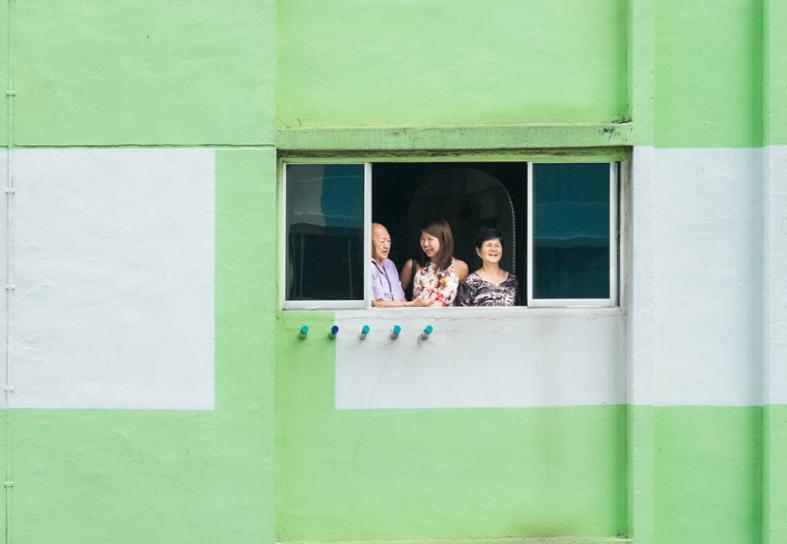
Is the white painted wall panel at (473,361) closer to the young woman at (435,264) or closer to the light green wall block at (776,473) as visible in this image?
the young woman at (435,264)

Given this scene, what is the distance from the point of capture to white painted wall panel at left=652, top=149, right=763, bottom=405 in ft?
26.9

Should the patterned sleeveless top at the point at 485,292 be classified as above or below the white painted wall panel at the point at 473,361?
above

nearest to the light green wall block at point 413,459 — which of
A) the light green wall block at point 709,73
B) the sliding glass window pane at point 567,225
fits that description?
the sliding glass window pane at point 567,225

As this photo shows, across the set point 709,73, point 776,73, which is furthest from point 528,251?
point 776,73

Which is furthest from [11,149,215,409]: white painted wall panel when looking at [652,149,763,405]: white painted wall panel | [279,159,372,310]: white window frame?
[652,149,763,405]: white painted wall panel

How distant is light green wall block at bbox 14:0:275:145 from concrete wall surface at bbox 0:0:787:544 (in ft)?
0.06

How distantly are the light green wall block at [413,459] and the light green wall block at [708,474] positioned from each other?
1.26 feet

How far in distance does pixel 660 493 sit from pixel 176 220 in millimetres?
4471

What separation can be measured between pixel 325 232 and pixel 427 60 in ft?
5.32

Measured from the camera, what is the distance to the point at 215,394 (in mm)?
8047

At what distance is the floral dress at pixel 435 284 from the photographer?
8.38 m

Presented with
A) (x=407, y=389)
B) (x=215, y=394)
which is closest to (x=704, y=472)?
(x=407, y=389)

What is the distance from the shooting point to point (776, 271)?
319 inches

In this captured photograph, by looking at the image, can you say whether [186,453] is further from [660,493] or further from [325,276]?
[660,493]
